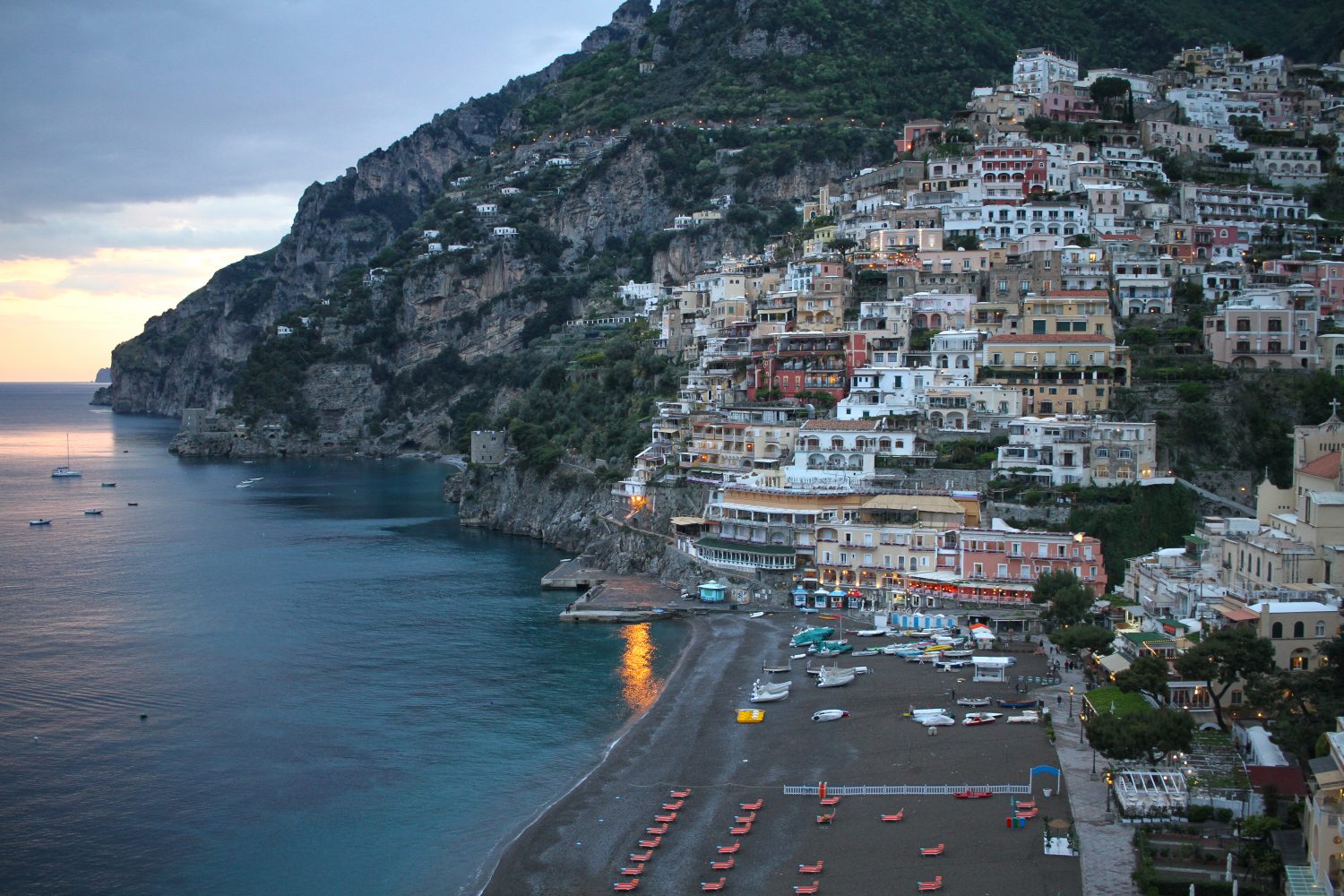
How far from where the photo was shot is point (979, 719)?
3609 centimetres

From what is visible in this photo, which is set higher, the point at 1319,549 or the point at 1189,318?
the point at 1189,318

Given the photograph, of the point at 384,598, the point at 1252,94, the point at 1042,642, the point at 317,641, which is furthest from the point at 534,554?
the point at 1252,94

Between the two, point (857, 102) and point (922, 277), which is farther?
point (857, 102)

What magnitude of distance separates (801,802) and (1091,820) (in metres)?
6.90

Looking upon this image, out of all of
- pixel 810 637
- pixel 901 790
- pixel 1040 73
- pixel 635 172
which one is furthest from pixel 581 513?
pixel 635 172

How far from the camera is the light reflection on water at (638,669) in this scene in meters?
42.2

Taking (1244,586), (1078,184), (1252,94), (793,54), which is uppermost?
(793,54)

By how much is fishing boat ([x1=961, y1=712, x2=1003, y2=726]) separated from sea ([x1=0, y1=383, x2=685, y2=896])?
10270 mm

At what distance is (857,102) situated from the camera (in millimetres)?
114750

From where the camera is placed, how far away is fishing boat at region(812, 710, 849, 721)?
3788 cm

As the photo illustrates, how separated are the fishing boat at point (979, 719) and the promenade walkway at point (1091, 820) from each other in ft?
5.25

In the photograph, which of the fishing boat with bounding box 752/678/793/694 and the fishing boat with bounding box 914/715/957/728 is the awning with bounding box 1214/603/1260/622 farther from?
the fishing boat with bounding box 752/678/793/694

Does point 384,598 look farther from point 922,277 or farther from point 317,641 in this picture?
point 922,277

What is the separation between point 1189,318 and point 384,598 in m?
38.6
